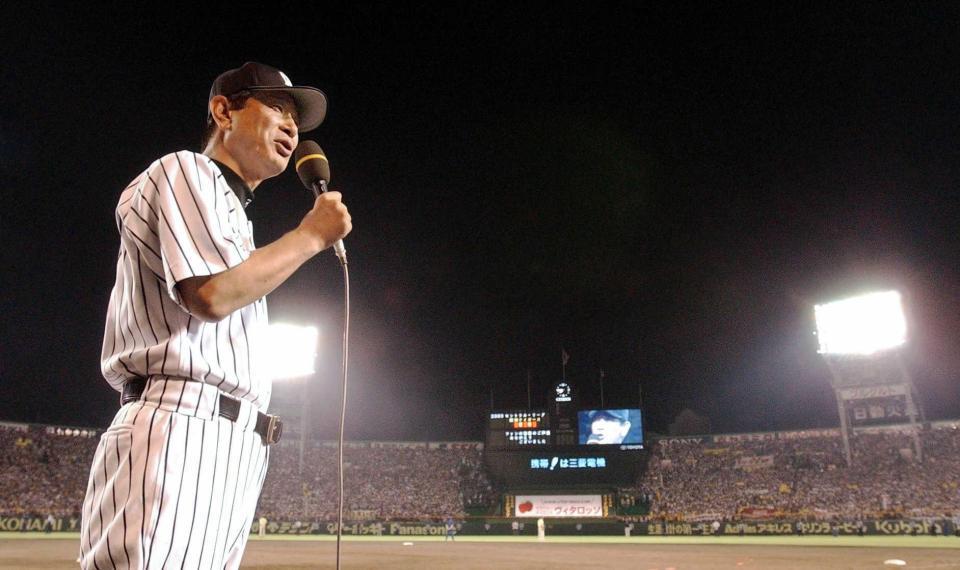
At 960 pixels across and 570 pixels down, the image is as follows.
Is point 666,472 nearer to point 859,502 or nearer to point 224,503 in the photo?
point 859,502

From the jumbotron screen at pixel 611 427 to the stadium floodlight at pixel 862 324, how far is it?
40.5 feet

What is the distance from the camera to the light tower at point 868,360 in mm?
36188

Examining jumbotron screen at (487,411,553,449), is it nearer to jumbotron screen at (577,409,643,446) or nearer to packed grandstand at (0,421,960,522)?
jumbotron screen at (577,409,643,446)

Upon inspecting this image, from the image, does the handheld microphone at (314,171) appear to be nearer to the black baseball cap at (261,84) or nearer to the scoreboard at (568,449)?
the black baseball cap at (261,84)

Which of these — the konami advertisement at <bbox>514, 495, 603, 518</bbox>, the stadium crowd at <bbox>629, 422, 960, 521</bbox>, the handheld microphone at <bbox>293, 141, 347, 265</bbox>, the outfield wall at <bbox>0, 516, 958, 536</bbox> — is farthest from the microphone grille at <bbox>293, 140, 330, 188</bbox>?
the konami advertisement at <bbox>514, 495, 603, 518</bbox>

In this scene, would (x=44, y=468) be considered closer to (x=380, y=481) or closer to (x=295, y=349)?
(x=295, y=349)

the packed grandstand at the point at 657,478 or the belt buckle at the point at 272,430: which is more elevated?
the belt buckle at the point at 272,430

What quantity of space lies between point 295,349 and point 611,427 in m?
21.7

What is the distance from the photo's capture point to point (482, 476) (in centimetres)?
4662

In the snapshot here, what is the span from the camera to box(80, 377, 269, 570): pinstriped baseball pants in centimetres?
138

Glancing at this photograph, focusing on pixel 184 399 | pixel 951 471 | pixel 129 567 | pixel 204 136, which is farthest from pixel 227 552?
pixel 951 471

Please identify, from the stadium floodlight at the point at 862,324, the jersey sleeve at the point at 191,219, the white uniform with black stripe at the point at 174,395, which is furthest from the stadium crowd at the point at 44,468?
the stadium floodlight at the point at 862,324

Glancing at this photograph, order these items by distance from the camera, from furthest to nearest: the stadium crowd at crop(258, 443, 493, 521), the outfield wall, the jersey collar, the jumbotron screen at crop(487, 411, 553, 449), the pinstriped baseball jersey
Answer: the jumbotron screen at crop(487, 411, 553, 449) → the stadium crowd at crop(258, 443, 493, 521) → the outfield wall → the jersey collar → the pinstriped baseball jersey

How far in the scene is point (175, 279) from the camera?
4.77 ft
